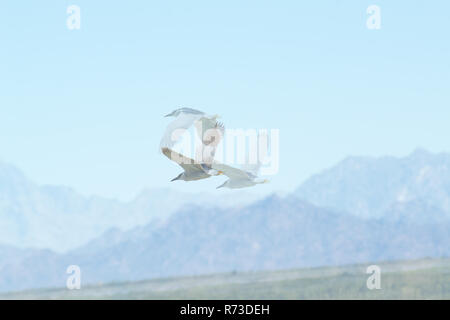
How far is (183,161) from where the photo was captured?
27.3 feet

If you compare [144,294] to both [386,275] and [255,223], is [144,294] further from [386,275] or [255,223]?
[255,223]

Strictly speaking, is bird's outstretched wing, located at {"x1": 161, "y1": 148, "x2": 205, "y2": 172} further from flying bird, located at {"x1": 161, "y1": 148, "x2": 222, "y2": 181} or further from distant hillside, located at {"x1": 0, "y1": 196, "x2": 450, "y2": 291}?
distant hillside, located at {"x1": 0, "y1": 196, "x2": 450, "y2": 291}

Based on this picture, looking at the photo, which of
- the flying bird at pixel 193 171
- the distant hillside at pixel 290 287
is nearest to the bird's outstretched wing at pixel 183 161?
the flying bird at pixel 193 171

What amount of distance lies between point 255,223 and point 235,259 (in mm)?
13073

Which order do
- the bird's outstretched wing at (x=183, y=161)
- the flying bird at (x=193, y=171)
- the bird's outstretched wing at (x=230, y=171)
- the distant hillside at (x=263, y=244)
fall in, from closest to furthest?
1. the bird's outstretched wing at (x=183, y=161)
2. the flying bird at (x=193, y=171)
3. the bird's outstretched wing at (x=230, y=171)
4. the distant hillside at (x=263, y=244)

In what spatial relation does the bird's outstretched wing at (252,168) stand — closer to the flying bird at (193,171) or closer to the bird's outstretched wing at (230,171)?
the bird's outstretched wing at (230,171)

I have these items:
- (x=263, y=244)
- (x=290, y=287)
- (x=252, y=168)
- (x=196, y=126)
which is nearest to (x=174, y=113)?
(x=196, y=126)

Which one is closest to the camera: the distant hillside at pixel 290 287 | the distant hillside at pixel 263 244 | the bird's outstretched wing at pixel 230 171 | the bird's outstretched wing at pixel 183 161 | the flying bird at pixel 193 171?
the bird's outstretched wing at pixel 183 161

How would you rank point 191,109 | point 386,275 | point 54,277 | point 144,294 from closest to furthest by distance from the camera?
point 191,109
point 144,294
point 386,275
point 54,277

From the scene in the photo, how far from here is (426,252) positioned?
15250 cm

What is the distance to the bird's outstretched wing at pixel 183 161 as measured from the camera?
7952 millimetres
